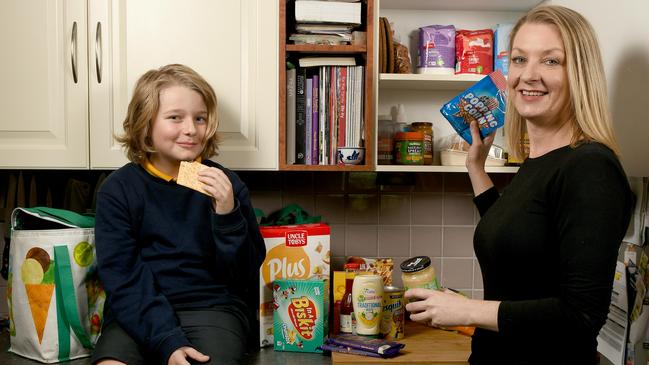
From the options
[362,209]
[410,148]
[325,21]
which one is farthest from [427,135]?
[325,21]

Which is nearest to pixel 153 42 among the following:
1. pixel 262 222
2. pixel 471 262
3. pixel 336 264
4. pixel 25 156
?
pixel 25 156

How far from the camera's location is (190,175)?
4.71 ft

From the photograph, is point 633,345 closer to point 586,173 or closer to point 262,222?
point 586,173

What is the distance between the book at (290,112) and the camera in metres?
1.71

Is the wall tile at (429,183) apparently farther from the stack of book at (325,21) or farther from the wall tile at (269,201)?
the stack of book at (325,21)

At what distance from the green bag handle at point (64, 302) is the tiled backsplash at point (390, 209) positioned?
26.6 inches

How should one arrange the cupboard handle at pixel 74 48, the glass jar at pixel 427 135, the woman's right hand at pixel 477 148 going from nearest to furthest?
the woman's right hand at pixel 477 148 < the cupboard handle at pixel 74 48 < the glass jar at pixel 427 135

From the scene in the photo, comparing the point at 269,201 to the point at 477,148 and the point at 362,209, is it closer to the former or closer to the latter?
the point at 362,209

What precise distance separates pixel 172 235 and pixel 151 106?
1.04 ft

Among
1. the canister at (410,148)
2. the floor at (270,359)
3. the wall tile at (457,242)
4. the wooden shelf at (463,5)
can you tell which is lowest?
the floor at (270,359)

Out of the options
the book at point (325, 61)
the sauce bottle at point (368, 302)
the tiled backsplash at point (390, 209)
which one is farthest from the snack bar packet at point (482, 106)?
the tiled backsplash at point (390, 209)

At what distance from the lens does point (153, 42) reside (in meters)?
1.65

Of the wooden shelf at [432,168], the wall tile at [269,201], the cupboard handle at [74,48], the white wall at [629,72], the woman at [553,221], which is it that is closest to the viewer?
the woman at [553,221]

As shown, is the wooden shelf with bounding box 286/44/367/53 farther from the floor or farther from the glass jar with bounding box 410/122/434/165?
the floor
